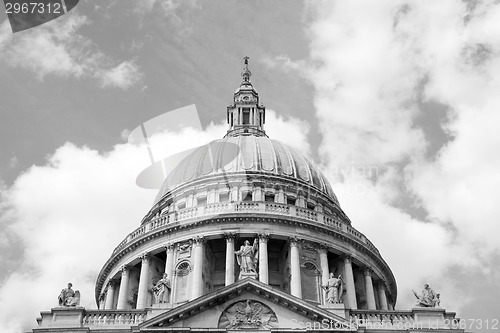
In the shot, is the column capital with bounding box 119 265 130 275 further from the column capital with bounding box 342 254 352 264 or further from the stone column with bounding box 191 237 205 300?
the column capital with bounding box 342 254 352 264

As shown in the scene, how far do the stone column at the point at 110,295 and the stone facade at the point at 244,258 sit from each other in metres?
0.08

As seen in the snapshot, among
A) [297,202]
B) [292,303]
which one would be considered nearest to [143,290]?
[297,202]

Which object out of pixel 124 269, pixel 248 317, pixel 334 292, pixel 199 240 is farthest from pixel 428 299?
pixel 124 269

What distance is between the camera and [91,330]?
41.1 m

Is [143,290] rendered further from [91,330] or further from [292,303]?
[292,303]

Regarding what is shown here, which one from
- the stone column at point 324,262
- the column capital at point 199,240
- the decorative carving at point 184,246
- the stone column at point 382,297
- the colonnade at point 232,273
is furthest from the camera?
the stone column at point 382,297

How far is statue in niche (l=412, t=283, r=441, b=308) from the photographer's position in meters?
43.0

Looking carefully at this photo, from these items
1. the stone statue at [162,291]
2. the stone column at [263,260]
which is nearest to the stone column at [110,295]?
the stone column at [263,260]

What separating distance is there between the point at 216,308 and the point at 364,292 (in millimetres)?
22198

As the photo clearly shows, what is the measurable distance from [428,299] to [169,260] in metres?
21.9

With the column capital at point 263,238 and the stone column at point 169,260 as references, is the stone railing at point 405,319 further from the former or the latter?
the stone column at point 169,260

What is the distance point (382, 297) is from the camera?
6200 centimetres

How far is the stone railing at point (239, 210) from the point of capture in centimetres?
5928

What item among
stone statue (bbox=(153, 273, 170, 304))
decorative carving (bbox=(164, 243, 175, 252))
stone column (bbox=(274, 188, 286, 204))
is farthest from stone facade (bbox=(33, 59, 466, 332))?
stone statue (bbox=(153, 273, 170, 304))
